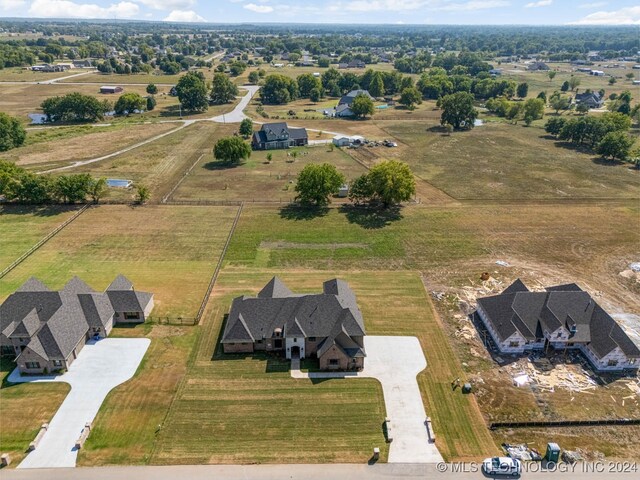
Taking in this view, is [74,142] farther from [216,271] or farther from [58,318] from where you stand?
[58,318]

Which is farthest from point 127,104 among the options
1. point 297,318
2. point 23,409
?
point 297,318

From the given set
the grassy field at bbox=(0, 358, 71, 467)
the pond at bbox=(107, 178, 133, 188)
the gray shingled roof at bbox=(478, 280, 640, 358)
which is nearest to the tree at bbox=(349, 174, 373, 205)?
the gray shingled roof at bbox=(478, 280, 640, 358)

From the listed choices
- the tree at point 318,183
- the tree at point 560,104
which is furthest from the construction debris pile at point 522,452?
the tree at point 560,104

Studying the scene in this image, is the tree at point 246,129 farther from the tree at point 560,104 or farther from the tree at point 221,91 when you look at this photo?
the tree at point 560,104

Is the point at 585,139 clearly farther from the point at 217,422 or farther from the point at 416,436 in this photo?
the point at 217,422

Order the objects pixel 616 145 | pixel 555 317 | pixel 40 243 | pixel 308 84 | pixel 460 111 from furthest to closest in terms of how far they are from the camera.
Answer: pixel 308 84, pixel 460 111, pixel 616 145, pixel 40 243, pixel 555 317

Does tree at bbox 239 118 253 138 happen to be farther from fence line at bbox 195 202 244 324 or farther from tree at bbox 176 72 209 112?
fence line at bbox 195 202 244 324
